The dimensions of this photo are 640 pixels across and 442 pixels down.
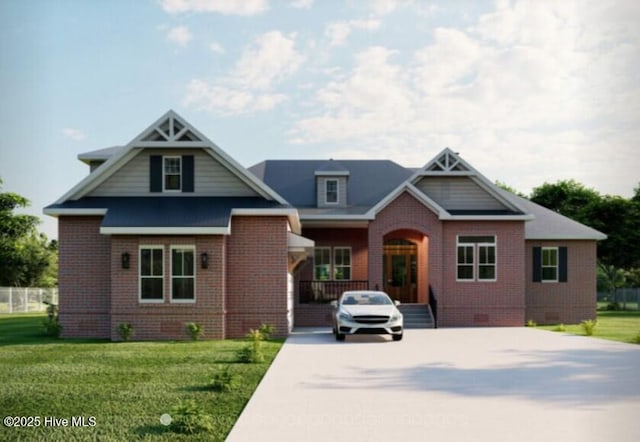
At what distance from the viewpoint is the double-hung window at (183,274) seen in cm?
2089

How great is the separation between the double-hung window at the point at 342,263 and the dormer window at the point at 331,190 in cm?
208

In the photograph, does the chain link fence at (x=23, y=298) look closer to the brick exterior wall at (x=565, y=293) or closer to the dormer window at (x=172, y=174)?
the dormer window at (x=172, y=174)

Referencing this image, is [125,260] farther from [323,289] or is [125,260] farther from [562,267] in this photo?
[562,267]

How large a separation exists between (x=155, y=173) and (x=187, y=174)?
40.3 inches

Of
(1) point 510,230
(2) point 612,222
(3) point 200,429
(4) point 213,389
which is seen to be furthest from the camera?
(2) point 612,222

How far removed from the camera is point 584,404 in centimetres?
1020

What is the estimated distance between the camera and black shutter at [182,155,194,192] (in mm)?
22203

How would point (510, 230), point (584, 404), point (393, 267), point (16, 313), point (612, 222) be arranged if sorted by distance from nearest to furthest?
point (584, 404), point (510, 230), point (393, 267), point (16, 313), point (612, 222)

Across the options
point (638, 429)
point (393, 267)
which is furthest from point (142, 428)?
point (393, 267)

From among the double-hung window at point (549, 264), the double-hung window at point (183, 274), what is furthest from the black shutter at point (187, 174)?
the double-hung window at point (549, 264)

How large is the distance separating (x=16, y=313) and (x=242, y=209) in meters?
26.8

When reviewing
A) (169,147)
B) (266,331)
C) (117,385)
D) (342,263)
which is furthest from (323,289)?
(117,385)

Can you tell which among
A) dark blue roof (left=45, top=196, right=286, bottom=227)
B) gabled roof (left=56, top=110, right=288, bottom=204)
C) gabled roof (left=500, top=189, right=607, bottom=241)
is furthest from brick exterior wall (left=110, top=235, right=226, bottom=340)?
gabled roof (left=500, top=189, right=607, bottom=241)

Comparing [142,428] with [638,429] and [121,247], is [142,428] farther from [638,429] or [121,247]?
[121,247]
